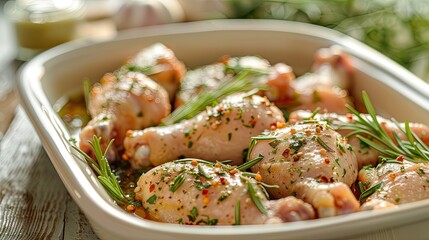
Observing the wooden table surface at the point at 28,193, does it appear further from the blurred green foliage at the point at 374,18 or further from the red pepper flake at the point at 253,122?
the blurred green foliage at the point at 374,18

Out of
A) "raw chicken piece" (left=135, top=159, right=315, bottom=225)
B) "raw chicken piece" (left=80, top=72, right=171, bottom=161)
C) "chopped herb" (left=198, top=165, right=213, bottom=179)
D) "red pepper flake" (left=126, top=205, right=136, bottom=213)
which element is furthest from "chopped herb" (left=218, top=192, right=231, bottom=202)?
"raw chicken piece" (left=80, top=72, right=171, bottom=161)

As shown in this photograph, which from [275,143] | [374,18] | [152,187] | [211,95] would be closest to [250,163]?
[275,143]

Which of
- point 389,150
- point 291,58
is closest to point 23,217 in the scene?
point 389,150

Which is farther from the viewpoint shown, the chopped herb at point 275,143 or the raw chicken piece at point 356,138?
the raw chicken piece at point 356,138

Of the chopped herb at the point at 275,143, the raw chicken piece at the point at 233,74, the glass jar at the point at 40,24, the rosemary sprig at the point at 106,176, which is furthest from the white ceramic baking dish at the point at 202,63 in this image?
the glass jar at the point at 40,24

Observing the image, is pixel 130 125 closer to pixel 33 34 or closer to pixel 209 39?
pixel 209 39

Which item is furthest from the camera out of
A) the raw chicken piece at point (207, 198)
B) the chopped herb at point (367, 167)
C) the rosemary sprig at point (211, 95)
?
the rosemary sprig at point (211, 95)

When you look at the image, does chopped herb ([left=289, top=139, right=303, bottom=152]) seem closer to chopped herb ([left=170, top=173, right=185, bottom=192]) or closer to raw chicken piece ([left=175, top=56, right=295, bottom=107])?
chopped herb ([left=170, top=173, right=185, bottom=192])
